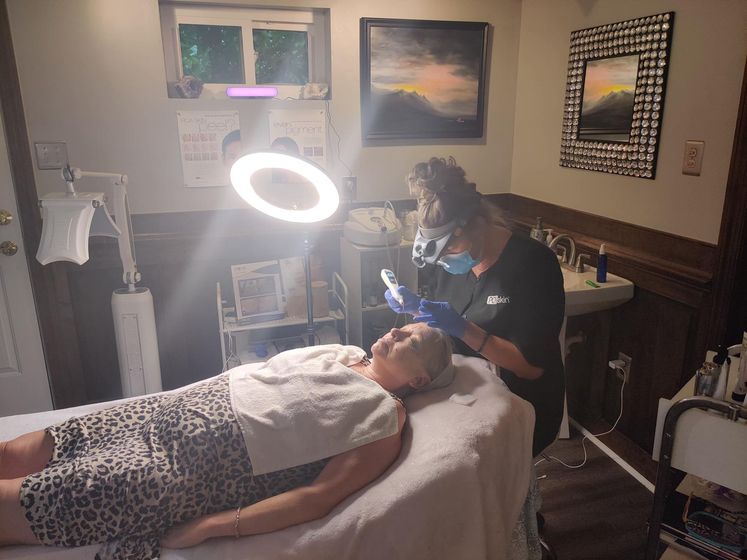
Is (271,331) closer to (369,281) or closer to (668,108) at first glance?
(369,281)

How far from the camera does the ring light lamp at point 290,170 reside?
1.55m

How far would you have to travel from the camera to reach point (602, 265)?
221 cm

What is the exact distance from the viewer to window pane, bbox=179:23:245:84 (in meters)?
2.42

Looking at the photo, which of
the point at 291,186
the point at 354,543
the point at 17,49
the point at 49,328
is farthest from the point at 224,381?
the point at 17,49

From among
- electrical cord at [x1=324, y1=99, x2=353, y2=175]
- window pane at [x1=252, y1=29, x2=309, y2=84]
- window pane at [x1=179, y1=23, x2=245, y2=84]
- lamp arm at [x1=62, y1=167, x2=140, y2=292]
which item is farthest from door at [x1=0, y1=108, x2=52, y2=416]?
electrical cord at [x1=324, y1=99, x2=353, y2=175]

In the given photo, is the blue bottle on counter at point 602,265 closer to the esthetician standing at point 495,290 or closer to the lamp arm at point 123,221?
the esthetician standing at point 495,290

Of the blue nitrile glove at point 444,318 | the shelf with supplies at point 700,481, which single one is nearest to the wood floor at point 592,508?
the shelf with supplies at point 700,481

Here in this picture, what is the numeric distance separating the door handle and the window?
0.91 m

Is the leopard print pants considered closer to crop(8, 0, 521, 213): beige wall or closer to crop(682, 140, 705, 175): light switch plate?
crop(8, 0, 521, 213): beige wall

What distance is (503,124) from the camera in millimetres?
2908

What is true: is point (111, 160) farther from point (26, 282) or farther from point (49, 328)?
point (49, 328)

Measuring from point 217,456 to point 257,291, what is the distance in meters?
1.22

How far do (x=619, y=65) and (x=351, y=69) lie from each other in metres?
1.15

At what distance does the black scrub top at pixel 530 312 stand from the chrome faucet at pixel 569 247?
0.90 meters
